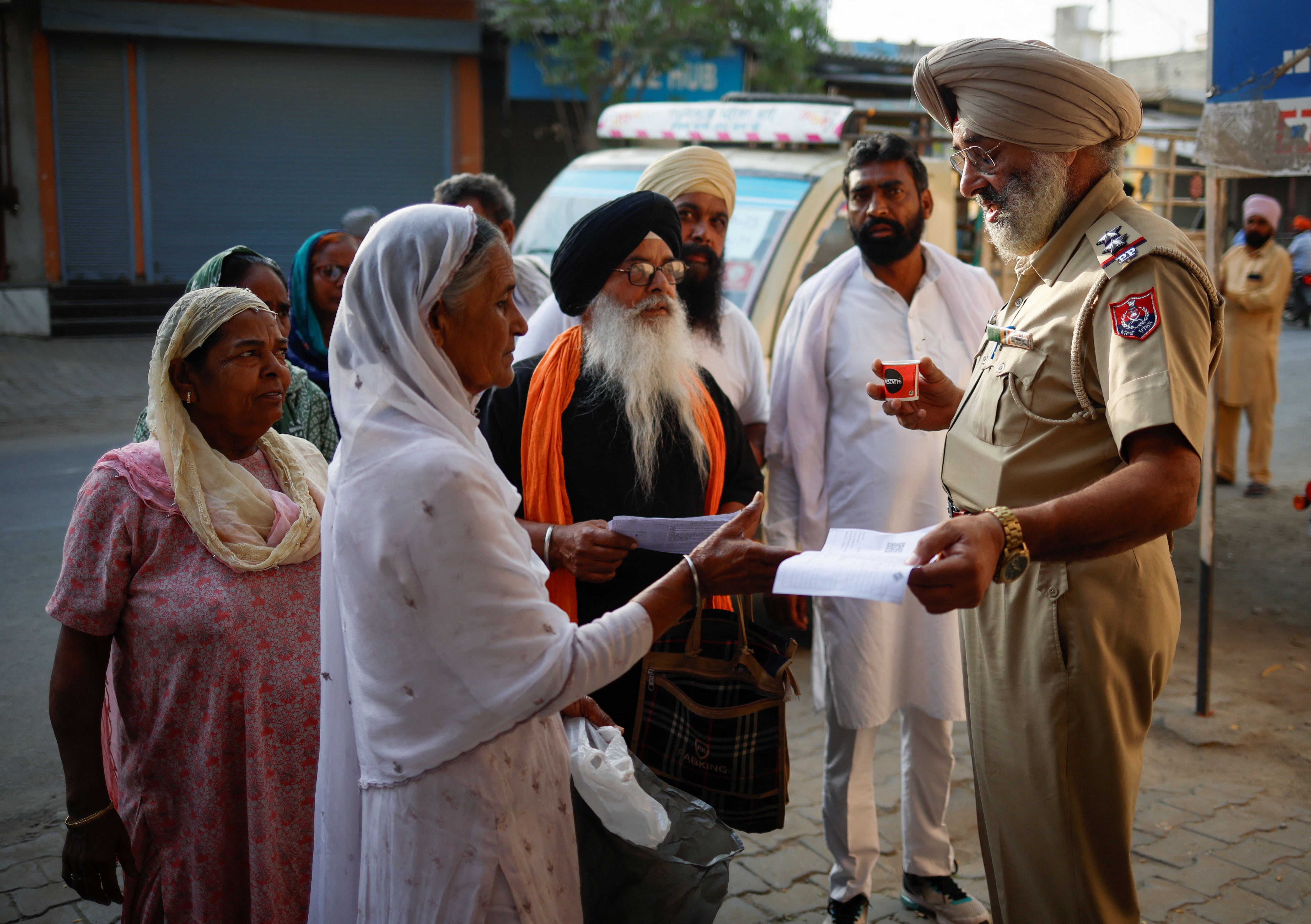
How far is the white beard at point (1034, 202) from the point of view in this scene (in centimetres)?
229

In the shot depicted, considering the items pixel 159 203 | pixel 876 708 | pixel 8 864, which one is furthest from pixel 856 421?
pixel 159 203

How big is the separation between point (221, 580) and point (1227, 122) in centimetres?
412

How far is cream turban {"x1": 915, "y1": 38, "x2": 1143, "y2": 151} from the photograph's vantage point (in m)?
2.21

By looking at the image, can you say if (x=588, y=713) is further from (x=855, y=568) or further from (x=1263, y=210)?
(x=1263, y=210)

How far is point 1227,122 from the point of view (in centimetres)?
432

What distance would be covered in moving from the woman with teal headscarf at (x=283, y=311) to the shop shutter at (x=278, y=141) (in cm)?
1347

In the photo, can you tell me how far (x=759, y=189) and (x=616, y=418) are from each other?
3798mm

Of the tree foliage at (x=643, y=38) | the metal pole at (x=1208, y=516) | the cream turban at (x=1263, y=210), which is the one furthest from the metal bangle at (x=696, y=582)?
the tree foliage at (x=643, y=38)

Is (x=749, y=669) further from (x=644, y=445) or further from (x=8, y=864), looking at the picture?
(x=8, y=864)

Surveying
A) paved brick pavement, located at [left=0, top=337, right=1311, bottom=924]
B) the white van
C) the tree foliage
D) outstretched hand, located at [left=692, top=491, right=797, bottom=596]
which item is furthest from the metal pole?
the tree foliage

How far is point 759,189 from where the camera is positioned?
6359 mm

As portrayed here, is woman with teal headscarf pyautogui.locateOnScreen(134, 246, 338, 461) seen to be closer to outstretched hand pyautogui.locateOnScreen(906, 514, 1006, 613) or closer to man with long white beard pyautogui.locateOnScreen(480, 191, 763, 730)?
man with long white beard pyautogui.locateOnScreen(480, 191, 763, 730)

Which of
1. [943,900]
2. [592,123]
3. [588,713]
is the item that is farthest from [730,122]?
[592,123]

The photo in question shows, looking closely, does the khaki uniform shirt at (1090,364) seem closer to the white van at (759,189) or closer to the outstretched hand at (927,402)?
the outstretched hand at (927,402)
